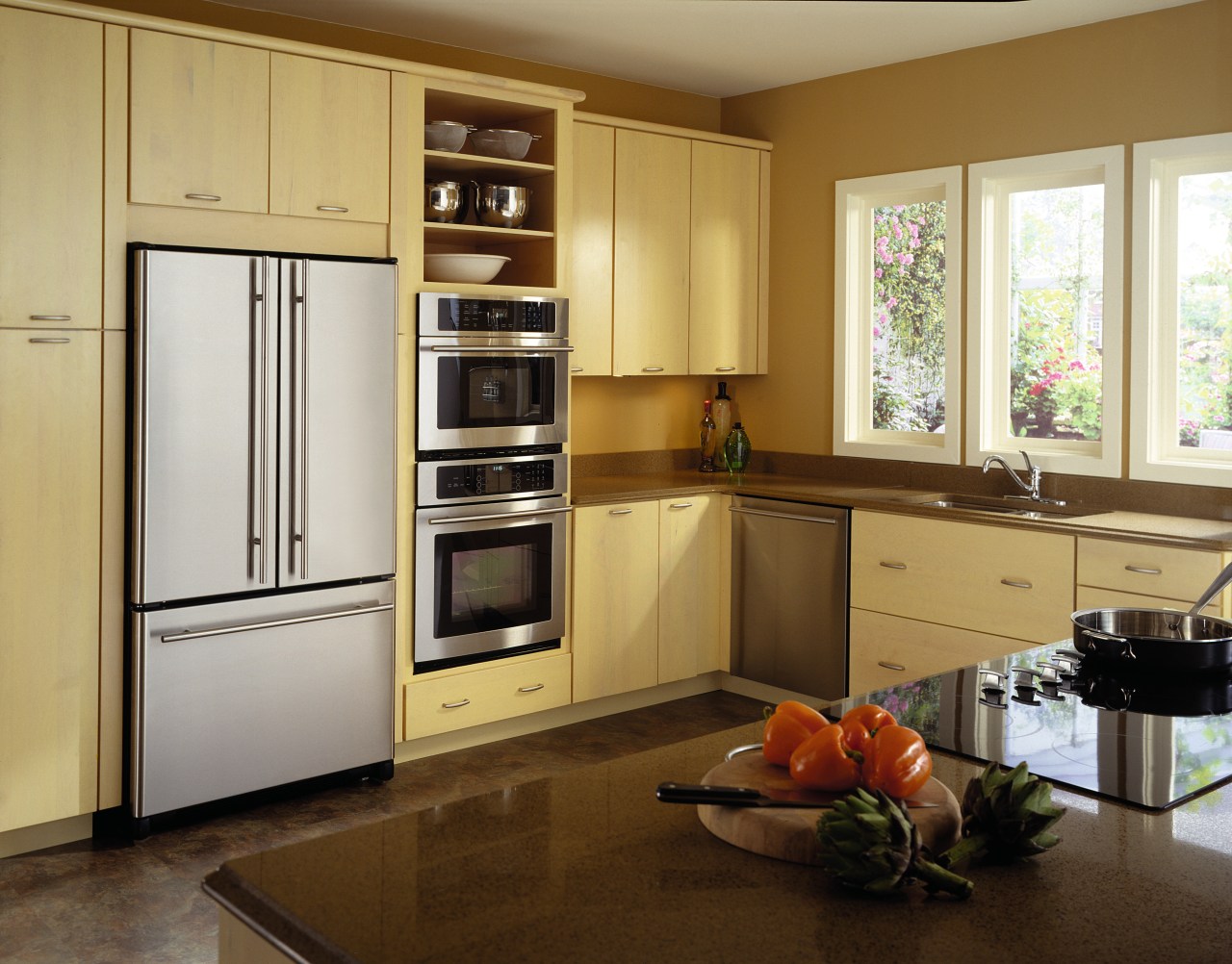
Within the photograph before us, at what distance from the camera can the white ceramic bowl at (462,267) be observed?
4223 millimetres

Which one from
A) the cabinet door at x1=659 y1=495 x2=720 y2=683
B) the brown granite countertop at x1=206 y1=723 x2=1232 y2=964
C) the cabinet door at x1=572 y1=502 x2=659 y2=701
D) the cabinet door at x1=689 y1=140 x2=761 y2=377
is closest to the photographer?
the brown granite countertop at x1=206 y1=723 x2=1232 y2=964

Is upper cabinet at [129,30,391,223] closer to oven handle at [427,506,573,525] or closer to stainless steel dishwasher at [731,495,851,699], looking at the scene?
oven handle at [427,506,573,525]

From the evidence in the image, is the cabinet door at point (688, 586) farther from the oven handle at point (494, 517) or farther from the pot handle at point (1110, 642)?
the pot handle at point (1110, 642)

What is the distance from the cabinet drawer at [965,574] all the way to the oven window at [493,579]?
122 cm

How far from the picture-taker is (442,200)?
4.17 meters

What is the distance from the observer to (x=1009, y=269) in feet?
15.5

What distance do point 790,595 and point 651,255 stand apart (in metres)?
1.55

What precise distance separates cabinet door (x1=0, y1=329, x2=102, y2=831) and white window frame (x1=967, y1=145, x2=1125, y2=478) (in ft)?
10.6

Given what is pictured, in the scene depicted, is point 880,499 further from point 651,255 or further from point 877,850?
point 877,850

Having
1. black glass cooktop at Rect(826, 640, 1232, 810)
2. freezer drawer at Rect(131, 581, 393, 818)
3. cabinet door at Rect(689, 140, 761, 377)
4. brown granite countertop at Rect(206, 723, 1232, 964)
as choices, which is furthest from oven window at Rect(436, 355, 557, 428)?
brown granite countertop at Rect(206, 723, 1232, 964)

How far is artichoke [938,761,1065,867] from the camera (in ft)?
4.16

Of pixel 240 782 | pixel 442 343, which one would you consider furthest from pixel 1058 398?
pixel 240 782

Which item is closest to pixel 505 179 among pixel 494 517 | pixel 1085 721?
pixel 494 517

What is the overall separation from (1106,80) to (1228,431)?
134 cm
